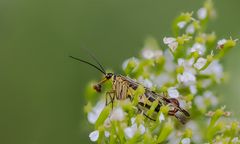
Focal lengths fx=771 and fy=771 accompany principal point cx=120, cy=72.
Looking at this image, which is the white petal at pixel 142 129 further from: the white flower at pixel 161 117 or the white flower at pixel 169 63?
the white flower at pixel 169 63

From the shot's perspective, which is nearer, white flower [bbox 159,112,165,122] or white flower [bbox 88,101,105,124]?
white flower [bbox 159,112,165,122]

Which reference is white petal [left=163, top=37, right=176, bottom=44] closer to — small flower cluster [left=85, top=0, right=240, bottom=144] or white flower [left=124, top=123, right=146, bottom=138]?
small flower cluster [left=85, top=0, right=240, bottom=144]

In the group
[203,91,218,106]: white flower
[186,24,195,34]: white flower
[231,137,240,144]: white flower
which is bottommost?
[231,137,240,144]: white flower

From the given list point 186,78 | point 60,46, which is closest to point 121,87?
point 186,78

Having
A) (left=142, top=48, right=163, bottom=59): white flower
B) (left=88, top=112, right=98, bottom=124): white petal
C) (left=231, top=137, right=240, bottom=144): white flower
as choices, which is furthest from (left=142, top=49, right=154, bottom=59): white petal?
(left=231, top=137, right=240, bottom=144): white flower

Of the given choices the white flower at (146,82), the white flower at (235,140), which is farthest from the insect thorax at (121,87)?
the white flower at (235,140)

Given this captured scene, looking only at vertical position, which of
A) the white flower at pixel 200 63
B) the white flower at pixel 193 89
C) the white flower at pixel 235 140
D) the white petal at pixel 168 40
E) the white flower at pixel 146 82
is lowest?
the white flower at pixel 235 140
